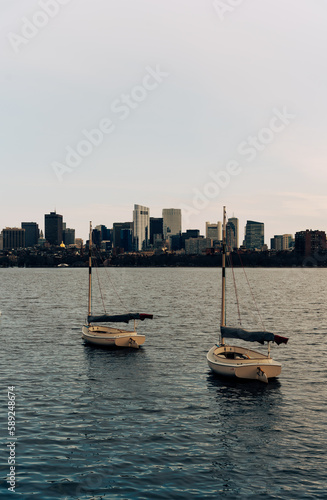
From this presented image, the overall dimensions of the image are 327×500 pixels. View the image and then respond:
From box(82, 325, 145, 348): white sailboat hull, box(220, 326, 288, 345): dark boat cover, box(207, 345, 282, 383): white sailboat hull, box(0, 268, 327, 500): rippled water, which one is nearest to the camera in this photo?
box(0, 268, 327, 500): rippled water

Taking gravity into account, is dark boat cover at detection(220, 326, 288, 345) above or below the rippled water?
above

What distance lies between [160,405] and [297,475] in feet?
46.6

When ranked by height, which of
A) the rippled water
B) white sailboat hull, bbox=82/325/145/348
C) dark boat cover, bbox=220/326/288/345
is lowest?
the rippled water

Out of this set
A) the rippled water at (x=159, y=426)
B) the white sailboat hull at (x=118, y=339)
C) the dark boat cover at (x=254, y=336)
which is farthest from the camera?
the white sailboat hull at (x=118, y=339)

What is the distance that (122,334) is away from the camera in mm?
64875

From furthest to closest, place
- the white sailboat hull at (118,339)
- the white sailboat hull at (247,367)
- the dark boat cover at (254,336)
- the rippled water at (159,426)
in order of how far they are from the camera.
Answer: the white sailboat hull at (118,339) → the dark boat cover at (254,336) → the white sailboat hull at (247,367) → the rippled water at (159,426)

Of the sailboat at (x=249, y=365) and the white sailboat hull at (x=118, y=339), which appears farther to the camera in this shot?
the white sailboat hull at (x=118, y=339)

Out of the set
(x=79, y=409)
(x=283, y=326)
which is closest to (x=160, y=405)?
(x=79, y=409)

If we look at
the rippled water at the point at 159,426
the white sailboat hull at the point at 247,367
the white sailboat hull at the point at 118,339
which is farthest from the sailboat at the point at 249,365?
the white sailboat hull at the point at 118,339

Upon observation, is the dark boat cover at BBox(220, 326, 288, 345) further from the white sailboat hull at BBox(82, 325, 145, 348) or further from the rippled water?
the white sailboat hull at BBox(82, 325, 145, 348)

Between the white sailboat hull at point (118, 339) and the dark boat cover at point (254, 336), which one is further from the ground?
the dark boat cover at point (254, 336)

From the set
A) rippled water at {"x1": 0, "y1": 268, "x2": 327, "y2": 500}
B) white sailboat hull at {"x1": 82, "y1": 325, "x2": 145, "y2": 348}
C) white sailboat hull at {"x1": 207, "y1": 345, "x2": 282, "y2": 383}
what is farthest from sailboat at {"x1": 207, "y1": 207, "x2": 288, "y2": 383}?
white sailboat hull at {"x1": 82, "y1": 325, "x2": 145, "y2": 348}

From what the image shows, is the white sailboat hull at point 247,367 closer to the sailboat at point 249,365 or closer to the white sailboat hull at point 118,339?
the sailboat at point 249,365

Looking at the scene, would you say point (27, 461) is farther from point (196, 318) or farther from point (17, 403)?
point (196, 318)
